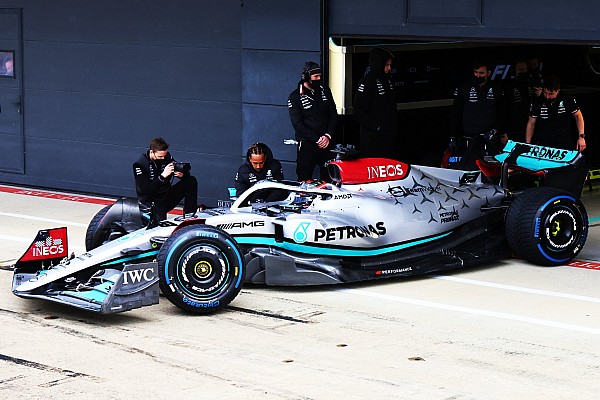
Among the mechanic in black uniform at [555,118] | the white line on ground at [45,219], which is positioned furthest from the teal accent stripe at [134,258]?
the mechanic in black uniform at [555,118]

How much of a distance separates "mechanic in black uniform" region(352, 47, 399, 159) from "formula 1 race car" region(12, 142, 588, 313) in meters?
2.05

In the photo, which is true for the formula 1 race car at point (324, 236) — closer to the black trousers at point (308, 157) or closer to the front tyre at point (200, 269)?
the front tyre at point (200, 269)

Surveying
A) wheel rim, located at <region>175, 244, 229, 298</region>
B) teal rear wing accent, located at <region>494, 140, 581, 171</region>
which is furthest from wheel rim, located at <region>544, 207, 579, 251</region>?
wheel rim, located at <region>175, 244, 229, 298</region>

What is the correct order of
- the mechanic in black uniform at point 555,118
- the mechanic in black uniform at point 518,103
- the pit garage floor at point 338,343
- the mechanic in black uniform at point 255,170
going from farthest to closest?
1. the mechanic in black uniform at point 518,103
2. the mechanic in black uniform at point 555,118
3. the mechanic in black uniform at point 255,170
4. the pit garage floor at point 338,343

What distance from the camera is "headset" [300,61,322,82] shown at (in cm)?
1346

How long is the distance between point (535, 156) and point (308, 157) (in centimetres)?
278

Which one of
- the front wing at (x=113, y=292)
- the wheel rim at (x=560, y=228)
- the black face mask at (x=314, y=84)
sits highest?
the black face mask at (x=314, y=84)

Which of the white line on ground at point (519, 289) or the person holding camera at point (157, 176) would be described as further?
the person holding camera at point (157, 176)

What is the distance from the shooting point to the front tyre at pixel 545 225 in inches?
443

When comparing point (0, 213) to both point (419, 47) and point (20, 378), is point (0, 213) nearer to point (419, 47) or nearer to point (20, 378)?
point (419, 47)

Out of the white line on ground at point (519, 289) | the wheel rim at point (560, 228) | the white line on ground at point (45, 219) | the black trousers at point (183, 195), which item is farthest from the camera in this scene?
the white line on ground at point (45, 219)

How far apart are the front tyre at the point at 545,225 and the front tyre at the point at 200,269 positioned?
3.05 metres

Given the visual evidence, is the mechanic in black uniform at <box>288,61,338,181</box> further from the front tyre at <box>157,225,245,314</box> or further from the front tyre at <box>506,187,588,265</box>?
the front tyre at <box>157,225,245,314</box>

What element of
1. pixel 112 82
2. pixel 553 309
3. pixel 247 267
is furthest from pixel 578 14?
pixel 112 82
